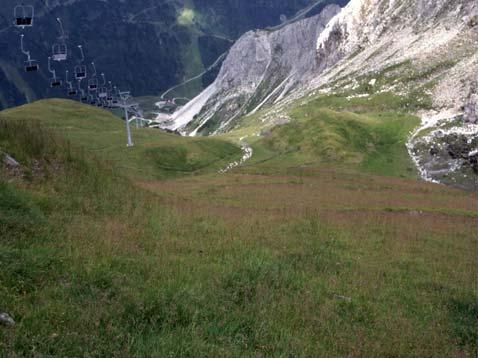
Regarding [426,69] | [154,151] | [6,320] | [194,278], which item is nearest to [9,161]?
[194,278]

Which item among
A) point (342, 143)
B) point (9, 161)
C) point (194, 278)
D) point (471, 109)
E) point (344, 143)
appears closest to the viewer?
point (194, 278)

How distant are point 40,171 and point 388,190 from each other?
41.4m

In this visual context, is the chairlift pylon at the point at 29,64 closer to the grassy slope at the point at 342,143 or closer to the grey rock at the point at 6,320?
the grey rock at the point at 6,320

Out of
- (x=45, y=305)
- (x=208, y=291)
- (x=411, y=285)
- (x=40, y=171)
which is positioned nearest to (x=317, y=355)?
(x=208, y=291)

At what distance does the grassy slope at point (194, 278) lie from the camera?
22.7 ft

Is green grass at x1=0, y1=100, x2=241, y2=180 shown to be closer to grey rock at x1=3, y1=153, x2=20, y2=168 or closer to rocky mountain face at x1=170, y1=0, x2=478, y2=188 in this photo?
rocky mountain face at x1=170, y1=0, x2=478, y2=188

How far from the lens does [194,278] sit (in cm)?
969

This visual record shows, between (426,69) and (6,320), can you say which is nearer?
(6,320)

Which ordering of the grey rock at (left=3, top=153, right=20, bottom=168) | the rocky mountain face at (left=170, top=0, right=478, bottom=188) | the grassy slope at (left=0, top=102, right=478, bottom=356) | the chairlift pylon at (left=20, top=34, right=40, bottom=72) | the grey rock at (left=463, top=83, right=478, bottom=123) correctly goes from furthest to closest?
1. the grey rock at (left=463, top=83, right=478, bottom=123)
2. the rocky mountain face at (left=170, top=0, right=478, bottom=188)
3. the chairlift pylon at (left=20, top=34, right=40, bottom=72)
4. the grey rock at (left=3, top=153, right=20, bottom=168)
5. the grassy slope at (left=0, top=102, right=478, bottom=356)

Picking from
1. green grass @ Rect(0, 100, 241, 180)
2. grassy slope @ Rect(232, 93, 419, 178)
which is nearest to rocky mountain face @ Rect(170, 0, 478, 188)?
grassy slope @ Rect(232, 93, 419, 178)

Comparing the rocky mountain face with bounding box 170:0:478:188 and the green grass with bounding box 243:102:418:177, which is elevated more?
the rocky mountain face with bounding box 170:0:478:188

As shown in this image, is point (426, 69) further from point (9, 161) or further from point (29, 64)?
point (9, 161)

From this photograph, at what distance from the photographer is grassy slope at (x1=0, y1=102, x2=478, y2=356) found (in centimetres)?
693

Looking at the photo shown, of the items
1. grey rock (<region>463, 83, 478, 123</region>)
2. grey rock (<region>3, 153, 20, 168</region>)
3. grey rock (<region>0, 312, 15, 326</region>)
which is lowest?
grey rock (<region>0, 312, 15, 326</region>)
